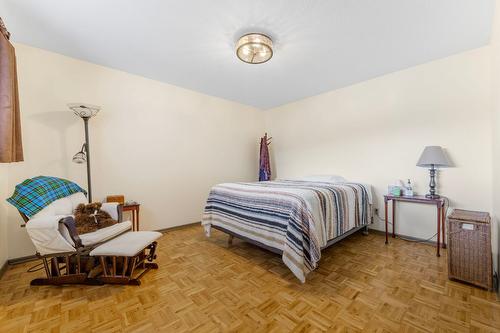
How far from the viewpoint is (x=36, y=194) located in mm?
1982

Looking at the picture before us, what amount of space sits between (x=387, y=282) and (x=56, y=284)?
2.97 meters

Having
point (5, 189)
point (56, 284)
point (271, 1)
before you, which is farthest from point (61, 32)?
point (56, 284)

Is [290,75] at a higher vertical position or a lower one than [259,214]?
higher

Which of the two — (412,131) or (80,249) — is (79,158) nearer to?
(80,249)

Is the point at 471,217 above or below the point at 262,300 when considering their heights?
above

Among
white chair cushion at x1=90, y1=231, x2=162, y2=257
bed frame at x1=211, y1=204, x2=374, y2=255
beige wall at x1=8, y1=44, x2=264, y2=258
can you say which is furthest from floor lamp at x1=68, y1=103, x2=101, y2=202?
bed frame at x1=211, y1=204, x2=374, y2=255

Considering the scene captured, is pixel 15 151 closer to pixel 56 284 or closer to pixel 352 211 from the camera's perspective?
pixel 56 284

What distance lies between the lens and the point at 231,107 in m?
4.54

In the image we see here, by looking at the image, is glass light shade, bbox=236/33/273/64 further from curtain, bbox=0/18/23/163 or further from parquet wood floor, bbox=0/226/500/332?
parquet wood floor, bbox=0/226/500/332

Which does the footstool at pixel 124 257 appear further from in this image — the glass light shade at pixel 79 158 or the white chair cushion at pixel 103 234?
the glass light shade at pixel 79 158

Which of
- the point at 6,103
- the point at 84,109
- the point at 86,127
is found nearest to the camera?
the point at 6,103

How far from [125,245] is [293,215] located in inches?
61.9

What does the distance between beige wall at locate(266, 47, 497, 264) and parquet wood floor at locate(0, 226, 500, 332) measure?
101 centimetres

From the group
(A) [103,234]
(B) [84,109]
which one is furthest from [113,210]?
(B) [84,109]
